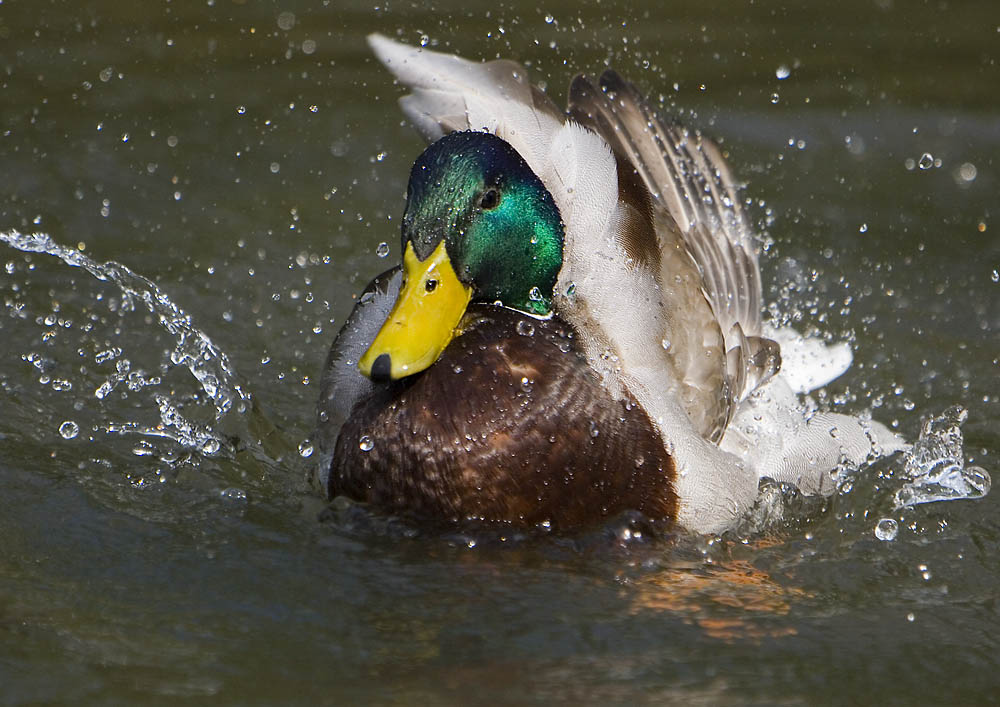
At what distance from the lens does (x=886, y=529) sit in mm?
3980

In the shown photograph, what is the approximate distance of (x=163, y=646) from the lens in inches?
124

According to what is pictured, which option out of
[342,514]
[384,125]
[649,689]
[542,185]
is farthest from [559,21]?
[649,689]

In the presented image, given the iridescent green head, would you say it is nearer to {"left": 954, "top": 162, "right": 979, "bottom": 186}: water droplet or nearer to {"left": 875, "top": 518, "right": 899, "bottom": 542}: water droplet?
{"left": 875, "top": 518, "right": 899, "bottom": 542}: water droplet

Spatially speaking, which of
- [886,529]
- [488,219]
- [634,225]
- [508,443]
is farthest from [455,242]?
[886,529]

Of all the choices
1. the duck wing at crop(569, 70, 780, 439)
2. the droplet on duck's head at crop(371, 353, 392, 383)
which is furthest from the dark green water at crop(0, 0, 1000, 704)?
the duck wing at crop(569, 70, 780, 439)

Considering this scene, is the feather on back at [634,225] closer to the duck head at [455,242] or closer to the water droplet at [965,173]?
the duck head at [455,242]

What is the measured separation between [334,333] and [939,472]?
2345mm

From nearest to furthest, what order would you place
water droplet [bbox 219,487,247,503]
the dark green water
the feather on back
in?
the dark green water → the feather on back → water droplet [bbox 219,487,247,503]

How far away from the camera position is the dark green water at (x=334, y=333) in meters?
3.20

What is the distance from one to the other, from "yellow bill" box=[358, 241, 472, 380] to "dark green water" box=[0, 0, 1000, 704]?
0.47 metres

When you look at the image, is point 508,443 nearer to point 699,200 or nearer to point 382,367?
point 382,367

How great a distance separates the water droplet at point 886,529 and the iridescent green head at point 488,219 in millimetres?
1105

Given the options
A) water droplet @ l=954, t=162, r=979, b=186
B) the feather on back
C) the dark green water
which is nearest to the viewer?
the dark green water

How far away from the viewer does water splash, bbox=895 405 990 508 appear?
166 inches
